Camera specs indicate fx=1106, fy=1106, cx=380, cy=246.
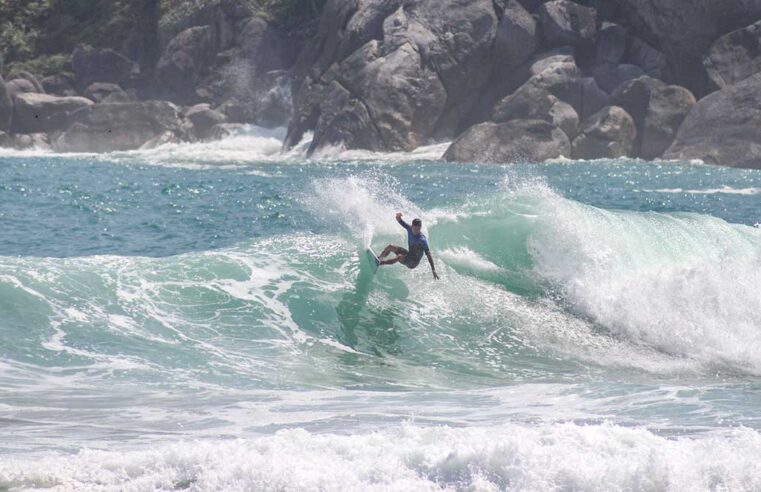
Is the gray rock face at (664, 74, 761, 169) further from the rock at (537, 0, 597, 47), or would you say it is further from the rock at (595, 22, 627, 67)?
the rock at (537, 0, 597, 47)

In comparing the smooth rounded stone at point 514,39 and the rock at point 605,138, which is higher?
the smooth rounded stone at point 514,39

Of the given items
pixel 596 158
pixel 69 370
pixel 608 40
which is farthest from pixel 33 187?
pixel 608 40

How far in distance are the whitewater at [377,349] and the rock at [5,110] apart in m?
31.4

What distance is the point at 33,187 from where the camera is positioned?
34.1 m

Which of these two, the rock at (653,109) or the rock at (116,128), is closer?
the rock at (653,109)

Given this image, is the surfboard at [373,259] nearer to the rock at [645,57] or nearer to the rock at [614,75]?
the rock at [614,75]

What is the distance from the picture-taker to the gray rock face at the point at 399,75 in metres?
51.6

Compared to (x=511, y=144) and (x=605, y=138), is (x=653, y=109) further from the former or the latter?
(x=511, y=144)

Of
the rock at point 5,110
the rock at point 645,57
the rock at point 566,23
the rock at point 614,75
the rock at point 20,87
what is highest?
the rock at point 566,23

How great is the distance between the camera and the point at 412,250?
17688 millimetres

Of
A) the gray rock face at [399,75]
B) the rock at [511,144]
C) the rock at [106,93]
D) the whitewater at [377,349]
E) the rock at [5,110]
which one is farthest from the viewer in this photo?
the rock at [106,93]

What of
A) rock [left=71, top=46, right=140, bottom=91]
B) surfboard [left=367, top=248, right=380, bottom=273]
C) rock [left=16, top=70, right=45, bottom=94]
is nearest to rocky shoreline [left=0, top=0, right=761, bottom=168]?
rock [left=16, top=70, right=45, bottom=94]

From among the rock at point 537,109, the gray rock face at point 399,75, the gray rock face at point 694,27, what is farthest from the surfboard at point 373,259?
the gray rock face at point 694,27

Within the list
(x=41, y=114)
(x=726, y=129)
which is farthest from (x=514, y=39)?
(x=41, y=114)
